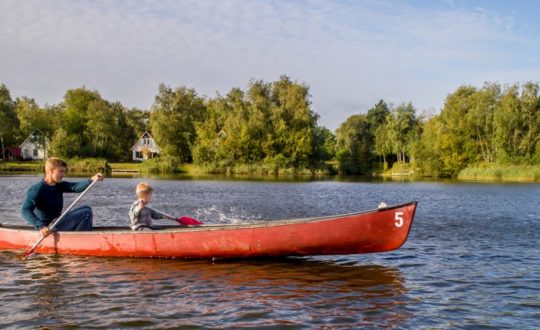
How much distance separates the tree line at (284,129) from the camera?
66.2 m

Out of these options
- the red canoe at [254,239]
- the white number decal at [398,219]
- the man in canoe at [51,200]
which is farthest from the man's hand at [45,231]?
the white number decal at [398,219]

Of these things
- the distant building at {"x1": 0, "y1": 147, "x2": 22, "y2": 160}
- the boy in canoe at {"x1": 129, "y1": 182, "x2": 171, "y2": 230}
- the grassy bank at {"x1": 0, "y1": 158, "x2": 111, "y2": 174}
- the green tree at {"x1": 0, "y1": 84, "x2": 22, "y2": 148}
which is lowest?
the boy in canoe at {"x1": 129, "y1": 182, "x2": 171, "y2": 230}

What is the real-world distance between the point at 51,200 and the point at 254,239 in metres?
4.51

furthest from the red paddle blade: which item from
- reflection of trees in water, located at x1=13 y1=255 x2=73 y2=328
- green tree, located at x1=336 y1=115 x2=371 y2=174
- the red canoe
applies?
green tree, located at x1=336 y1=115 x2=371 y2=174

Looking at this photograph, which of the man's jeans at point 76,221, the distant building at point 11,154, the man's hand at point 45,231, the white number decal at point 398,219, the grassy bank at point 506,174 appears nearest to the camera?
the white number decal at point 398,219

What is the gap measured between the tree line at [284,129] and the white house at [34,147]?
1.10 m

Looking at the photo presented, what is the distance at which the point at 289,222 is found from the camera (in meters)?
10.5

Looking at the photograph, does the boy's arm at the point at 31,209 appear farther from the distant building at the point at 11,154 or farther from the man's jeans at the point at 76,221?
the distant building at the point at 11,154

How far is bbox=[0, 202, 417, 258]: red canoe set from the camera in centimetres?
1023

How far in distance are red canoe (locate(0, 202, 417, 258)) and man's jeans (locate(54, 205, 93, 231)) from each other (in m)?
0.28

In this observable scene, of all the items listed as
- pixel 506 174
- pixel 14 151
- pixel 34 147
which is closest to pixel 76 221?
pixel 506 174

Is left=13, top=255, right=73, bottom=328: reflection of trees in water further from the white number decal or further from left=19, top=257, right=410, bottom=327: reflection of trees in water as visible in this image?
the white number decal

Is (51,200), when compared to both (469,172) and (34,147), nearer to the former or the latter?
(469,172)

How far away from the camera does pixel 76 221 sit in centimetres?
1174
